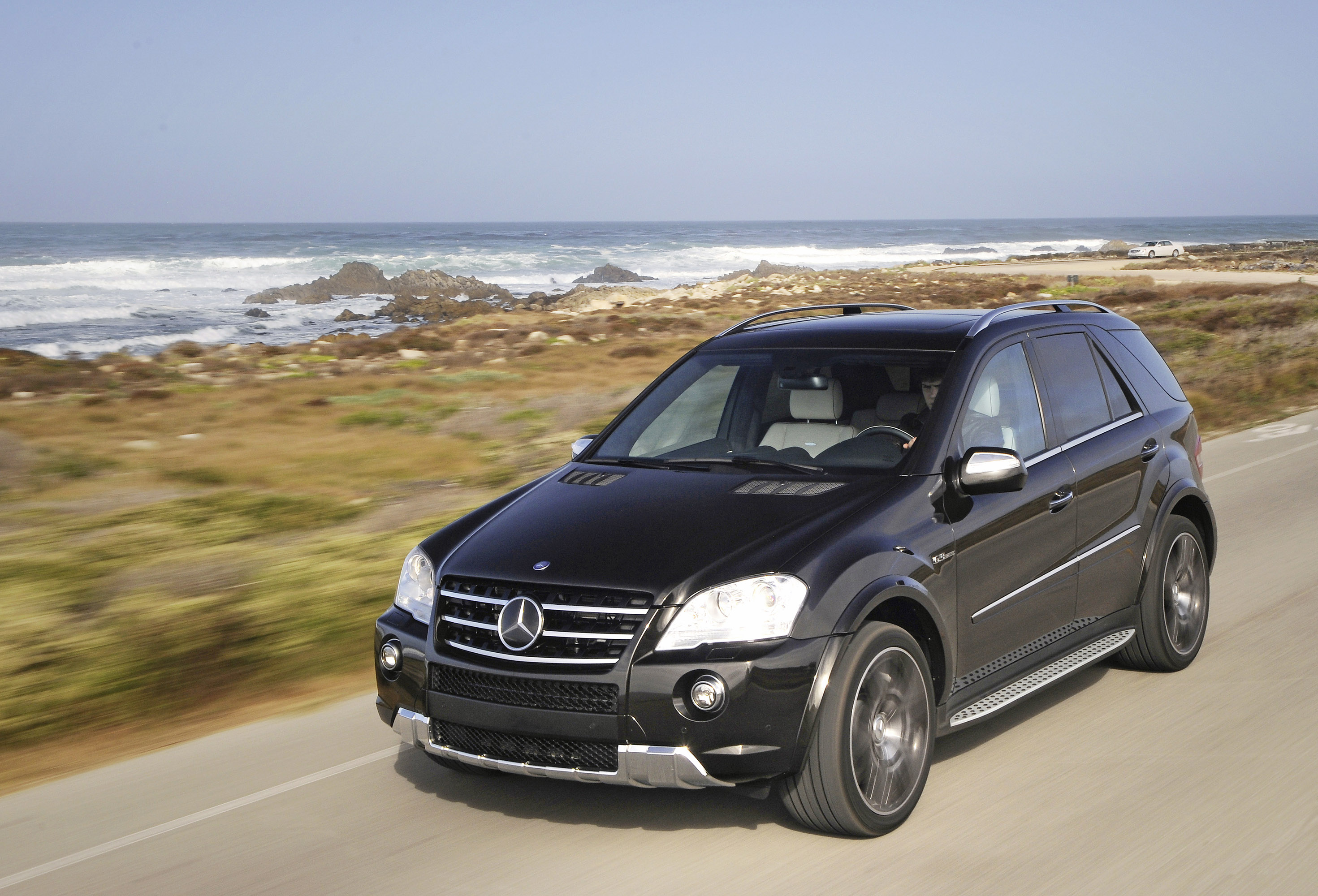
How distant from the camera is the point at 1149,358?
6.48 metres

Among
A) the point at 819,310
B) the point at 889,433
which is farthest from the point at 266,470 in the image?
the point at 889,433

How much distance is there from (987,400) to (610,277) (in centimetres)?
7844

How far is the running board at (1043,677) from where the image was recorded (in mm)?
4637

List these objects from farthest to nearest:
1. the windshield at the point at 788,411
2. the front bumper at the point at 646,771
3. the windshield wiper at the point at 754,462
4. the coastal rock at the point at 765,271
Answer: the coastal rock at the point at 765,271, the windshield at the point at 788,411, the windshield wiper at the point at 754,462, the front bumper at the point at 646,771

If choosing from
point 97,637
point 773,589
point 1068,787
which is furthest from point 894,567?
point 97,637

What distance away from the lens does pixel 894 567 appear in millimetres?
4234

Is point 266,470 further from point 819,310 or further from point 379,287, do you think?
point 379,287

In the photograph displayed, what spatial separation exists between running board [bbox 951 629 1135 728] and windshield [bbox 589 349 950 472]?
956 millimetres

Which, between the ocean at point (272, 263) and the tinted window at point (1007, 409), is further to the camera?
the ocean at point (272, 263)

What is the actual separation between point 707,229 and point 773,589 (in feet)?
639

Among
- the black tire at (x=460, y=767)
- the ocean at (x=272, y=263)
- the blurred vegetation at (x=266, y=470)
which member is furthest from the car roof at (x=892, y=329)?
the ocean at (x=272, y=263)

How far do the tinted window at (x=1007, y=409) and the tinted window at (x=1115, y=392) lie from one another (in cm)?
67

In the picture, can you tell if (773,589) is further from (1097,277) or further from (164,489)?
(1097,277)

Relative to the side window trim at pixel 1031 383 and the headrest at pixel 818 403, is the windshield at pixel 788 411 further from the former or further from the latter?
the side window trim at pixel 1031 383
